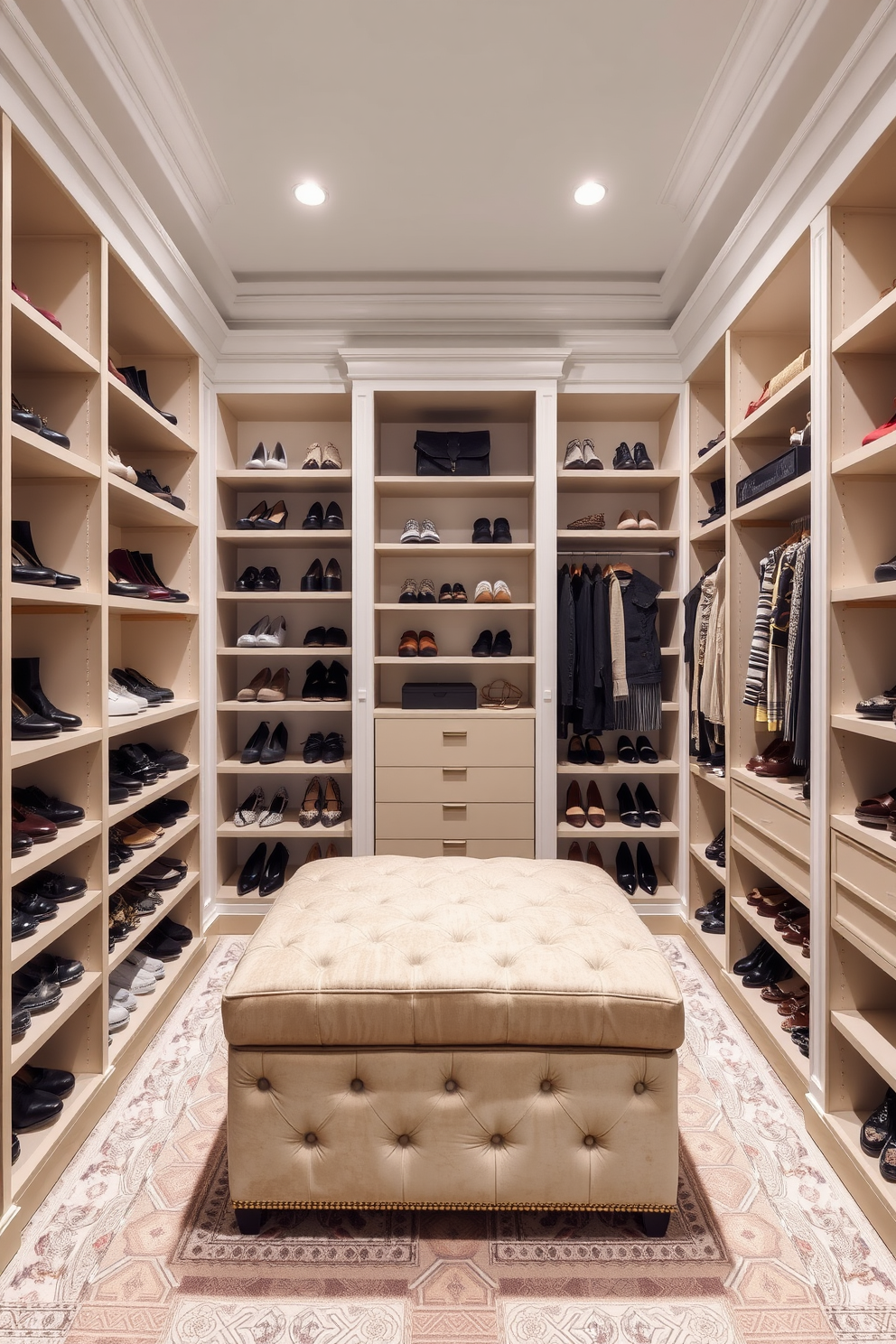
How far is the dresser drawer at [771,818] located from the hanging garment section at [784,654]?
0.38ft

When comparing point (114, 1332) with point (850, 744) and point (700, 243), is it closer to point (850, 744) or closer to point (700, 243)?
point (850, 744)

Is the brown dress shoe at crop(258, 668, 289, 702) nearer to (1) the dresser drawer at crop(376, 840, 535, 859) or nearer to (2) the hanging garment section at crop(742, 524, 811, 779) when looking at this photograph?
(1) the dresser drawer at crop(376, 840, 535, 859)

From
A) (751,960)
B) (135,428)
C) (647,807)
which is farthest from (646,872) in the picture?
(135,428)

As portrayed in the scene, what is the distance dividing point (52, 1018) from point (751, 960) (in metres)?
2.21

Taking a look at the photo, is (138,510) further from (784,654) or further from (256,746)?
(784,654)

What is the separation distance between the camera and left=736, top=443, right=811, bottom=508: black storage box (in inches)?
80.7

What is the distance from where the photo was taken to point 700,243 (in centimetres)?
259

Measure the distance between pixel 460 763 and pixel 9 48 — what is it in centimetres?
255

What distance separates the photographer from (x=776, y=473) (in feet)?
7.25

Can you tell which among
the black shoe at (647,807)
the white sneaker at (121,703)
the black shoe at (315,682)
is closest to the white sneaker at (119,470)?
the white sneaker at (121,703)

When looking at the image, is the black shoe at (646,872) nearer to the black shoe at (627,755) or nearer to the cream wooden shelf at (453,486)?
the black shoe at (627,755)

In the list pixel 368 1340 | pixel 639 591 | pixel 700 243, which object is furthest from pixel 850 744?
pixel 700 243

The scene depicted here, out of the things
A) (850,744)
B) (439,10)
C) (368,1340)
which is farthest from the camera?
(850,744)

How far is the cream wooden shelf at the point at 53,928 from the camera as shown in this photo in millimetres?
1575
